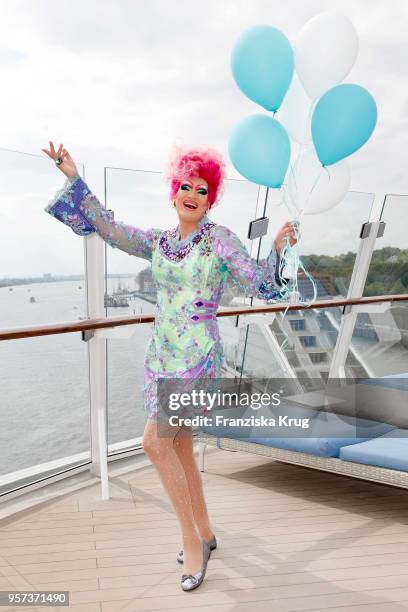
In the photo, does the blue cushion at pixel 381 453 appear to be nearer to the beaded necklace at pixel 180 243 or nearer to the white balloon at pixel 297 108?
the beaded necklace at pixel 180 243

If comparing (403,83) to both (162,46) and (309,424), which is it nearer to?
(162,46)

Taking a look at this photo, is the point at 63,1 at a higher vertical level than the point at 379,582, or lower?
higher

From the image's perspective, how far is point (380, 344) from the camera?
6.09m

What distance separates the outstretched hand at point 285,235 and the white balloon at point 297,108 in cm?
106

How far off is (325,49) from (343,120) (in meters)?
0.38

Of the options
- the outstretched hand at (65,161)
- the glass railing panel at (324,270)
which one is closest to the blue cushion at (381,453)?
the outstretched hand at (65,161)

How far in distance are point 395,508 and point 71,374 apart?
1.96m

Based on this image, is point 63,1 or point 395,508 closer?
point 395,508

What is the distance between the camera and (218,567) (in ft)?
8.34

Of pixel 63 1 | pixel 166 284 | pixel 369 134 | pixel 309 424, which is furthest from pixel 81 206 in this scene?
pixel 63 1

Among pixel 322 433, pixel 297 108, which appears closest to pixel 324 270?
pixel 322 433

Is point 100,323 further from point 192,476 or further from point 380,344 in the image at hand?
point 380,344

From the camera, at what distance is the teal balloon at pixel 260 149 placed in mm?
2643

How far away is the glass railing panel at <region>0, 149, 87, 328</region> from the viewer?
10.3 feet
